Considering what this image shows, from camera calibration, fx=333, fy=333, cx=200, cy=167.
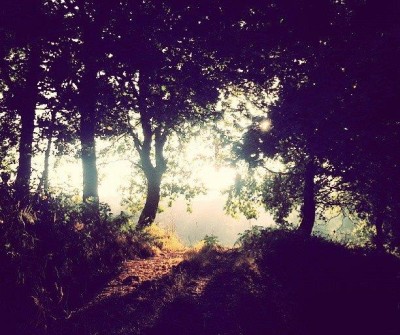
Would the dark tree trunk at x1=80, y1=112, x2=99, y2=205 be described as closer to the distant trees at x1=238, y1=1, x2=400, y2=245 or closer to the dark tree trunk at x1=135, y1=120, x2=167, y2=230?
the dark tree trunk at x1=135, y1=120, x2=167, y2=230

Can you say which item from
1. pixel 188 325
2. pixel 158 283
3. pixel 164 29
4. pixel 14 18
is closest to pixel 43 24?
pixel 14 18

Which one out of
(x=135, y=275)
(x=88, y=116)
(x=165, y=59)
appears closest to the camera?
(x=135, y=275)

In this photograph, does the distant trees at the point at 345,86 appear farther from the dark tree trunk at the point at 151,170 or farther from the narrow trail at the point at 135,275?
the dark tree trunk at the point at 151,170

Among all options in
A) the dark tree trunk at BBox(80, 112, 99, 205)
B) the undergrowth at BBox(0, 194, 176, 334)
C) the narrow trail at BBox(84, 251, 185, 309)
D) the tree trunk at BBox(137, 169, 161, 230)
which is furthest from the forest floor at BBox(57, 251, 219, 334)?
the tree trunk at BBox(137, 169, 161, 230)

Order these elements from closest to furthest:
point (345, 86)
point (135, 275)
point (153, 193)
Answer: point (135, 275), point (345, 86), point (153, 193)

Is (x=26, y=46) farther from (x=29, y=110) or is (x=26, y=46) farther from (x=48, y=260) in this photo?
(x=48, y=260)

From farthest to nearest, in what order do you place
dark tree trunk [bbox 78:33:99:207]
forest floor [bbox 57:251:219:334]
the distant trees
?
dark tree trunk [bbox 78:33:99:207]
the distant trees
forest floor [bbox 57:251:219:334]

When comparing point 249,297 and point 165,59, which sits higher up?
point 165,59

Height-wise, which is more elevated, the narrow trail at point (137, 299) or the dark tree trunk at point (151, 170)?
the dark tree trunk at point (151, 170)

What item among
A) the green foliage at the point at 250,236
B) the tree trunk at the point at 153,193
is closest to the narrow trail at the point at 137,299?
the green foliage at the point at 250,236

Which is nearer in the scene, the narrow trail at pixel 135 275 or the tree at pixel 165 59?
the narrow trail at pixel 135 275

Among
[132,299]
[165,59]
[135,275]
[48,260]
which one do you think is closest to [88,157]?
[165,59]

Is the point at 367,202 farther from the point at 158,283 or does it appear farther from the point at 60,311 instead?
the point at 60,311

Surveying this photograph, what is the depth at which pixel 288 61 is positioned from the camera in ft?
28.0
